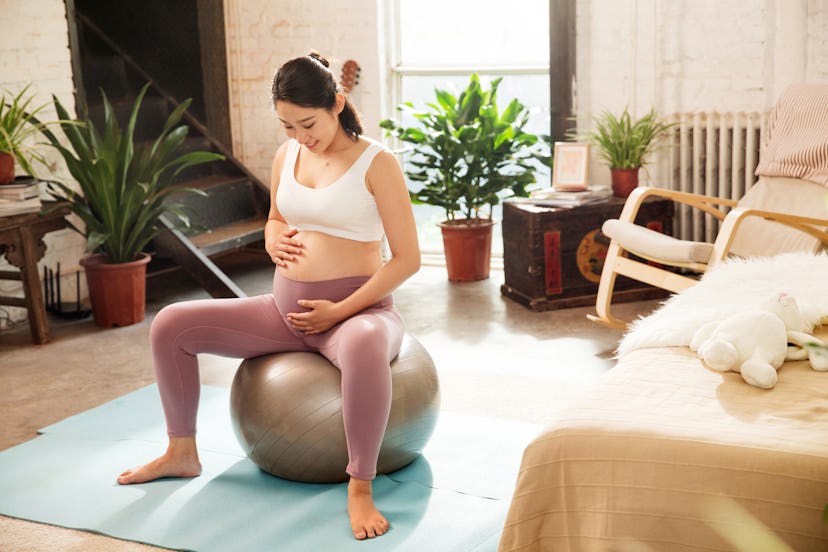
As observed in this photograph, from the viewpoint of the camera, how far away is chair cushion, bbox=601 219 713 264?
3.55 metres

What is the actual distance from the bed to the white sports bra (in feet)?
2.71

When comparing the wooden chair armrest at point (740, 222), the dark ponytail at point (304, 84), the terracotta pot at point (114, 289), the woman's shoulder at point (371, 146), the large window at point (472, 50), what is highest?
the large window at point (472, 50)

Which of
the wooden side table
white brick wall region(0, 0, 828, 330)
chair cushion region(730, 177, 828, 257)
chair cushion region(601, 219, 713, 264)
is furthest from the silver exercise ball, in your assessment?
white brick wall region(0, 0, 828, 330)

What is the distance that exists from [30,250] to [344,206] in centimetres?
207

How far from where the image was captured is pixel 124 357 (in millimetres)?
4043

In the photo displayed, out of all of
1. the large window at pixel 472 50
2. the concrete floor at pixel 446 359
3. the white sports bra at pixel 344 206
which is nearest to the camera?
the white sports bra at pixel 344 206

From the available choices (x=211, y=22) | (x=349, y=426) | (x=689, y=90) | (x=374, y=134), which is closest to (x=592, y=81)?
(x=689, y=90)

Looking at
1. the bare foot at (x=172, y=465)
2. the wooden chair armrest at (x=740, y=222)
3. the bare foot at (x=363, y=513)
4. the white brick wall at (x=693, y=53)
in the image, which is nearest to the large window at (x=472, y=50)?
the white brick wall at (x=693, y=53)

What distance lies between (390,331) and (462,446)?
22.2 inches

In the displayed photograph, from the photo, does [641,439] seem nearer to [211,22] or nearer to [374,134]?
[374,134]

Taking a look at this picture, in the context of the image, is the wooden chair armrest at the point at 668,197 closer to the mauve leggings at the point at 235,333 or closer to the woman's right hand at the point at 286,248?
the mauve leggings at the point at 235,333

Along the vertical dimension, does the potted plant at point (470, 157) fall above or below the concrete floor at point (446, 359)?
above

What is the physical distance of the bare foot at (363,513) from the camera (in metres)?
2.41

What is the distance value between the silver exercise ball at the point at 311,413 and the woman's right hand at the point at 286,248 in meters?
0.26
